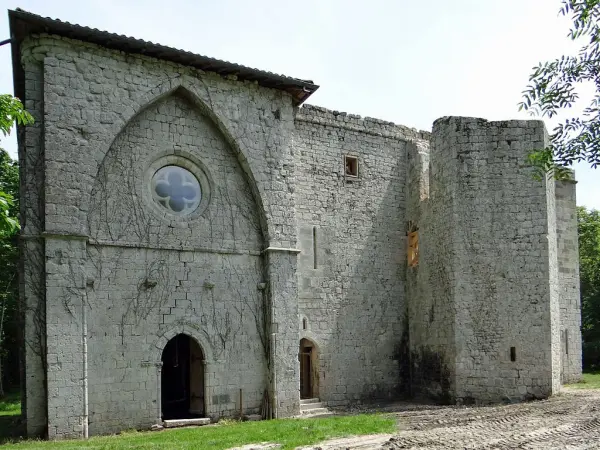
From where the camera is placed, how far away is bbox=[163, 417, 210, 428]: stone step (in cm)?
1216

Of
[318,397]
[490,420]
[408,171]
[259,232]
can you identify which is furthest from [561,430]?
[408,171]

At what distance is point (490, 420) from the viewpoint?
11219 mm

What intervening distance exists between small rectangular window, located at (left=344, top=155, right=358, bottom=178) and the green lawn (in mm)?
6944

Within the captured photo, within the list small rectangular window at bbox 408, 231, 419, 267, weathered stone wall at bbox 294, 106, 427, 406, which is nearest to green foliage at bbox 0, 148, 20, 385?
weathered stone wall at bbox 294, 106, 427, 406

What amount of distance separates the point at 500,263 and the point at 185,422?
8.67m

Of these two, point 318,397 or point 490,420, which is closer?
point 490,420

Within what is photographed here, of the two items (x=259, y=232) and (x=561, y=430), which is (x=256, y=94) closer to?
(x=259, y=232)

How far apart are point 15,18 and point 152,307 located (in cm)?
635

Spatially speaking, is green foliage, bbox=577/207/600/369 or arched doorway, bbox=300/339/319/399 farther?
green foliage, bbox=577/207/600/369

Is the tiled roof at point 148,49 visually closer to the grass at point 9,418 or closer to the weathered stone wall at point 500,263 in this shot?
the weathered stone wall at point 500,263

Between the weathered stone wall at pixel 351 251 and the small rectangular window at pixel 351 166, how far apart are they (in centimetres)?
15

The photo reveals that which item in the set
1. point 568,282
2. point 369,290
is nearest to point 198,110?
point 369,290

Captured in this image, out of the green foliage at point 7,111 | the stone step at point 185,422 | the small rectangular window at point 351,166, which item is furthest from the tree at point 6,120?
the small rectangular window at point 351,166

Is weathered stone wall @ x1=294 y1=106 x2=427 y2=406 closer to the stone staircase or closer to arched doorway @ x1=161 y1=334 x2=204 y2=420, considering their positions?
the stone staircase
